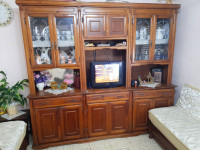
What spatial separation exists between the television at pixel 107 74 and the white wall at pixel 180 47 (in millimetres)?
1075

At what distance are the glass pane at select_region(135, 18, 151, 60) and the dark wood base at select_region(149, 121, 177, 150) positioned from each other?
3.97 feet

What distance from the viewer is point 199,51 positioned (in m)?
2.13

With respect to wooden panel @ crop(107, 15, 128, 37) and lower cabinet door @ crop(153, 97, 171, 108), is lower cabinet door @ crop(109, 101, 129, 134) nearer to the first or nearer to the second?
lower cabinet door @ crop(153, 97, 171, 108)

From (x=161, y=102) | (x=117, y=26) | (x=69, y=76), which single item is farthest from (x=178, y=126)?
(x=69, y=76)

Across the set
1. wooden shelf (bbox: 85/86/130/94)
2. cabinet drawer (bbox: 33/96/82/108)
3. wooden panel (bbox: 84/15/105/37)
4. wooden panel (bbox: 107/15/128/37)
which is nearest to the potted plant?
cabinet drawer (bbox: 33/96/82/108)

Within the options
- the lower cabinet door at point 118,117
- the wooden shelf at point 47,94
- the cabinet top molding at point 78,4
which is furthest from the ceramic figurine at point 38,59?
the lower cabinet door at point 118,117

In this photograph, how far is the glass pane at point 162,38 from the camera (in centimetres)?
238

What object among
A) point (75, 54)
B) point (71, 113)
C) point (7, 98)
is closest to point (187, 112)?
point (71, 113)

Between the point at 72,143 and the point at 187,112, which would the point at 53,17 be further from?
the point at 187,112

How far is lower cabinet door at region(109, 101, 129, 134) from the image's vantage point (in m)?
2.36

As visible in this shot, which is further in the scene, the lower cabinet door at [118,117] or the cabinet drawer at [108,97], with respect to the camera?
the lower cabinet door at [118,117]

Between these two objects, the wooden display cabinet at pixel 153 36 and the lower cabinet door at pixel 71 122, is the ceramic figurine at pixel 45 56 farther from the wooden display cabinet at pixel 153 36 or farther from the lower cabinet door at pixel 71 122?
the wooden display cabinet at pixel 153 36

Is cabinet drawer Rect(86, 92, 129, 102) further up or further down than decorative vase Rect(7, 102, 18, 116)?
further up

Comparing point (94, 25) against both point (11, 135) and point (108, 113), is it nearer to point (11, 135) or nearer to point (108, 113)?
point (108, 113)
